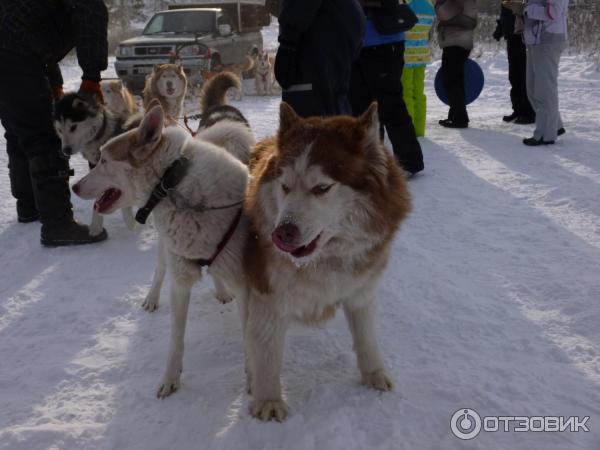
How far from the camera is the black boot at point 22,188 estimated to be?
432 centimetres

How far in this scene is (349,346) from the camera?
102 inches

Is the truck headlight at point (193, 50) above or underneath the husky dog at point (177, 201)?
above

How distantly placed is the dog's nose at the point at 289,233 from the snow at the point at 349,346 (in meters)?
0.74

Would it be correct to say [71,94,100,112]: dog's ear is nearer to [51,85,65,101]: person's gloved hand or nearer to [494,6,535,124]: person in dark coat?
[51,85,65,101]: person's gloved hand

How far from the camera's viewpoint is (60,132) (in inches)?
158

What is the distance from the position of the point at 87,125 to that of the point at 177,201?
2349 millimetres

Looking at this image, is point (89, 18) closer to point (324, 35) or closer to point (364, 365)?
point (324, 35)

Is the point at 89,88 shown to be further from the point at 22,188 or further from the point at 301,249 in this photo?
the point at 301,249

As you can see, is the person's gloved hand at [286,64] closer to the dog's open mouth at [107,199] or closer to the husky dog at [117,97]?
the dog's open mouth at [107,199]


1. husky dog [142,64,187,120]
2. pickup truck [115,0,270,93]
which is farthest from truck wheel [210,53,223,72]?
husky dog [142,64,187,120]

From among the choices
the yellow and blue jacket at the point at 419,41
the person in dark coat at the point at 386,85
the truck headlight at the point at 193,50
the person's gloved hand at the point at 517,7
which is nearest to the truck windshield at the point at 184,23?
the truck headlight at the point at 193,50

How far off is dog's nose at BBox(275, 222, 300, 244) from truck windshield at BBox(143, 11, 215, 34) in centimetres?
1170

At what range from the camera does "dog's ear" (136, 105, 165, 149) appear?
221 cm

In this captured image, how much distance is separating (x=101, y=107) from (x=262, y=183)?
2.83m
